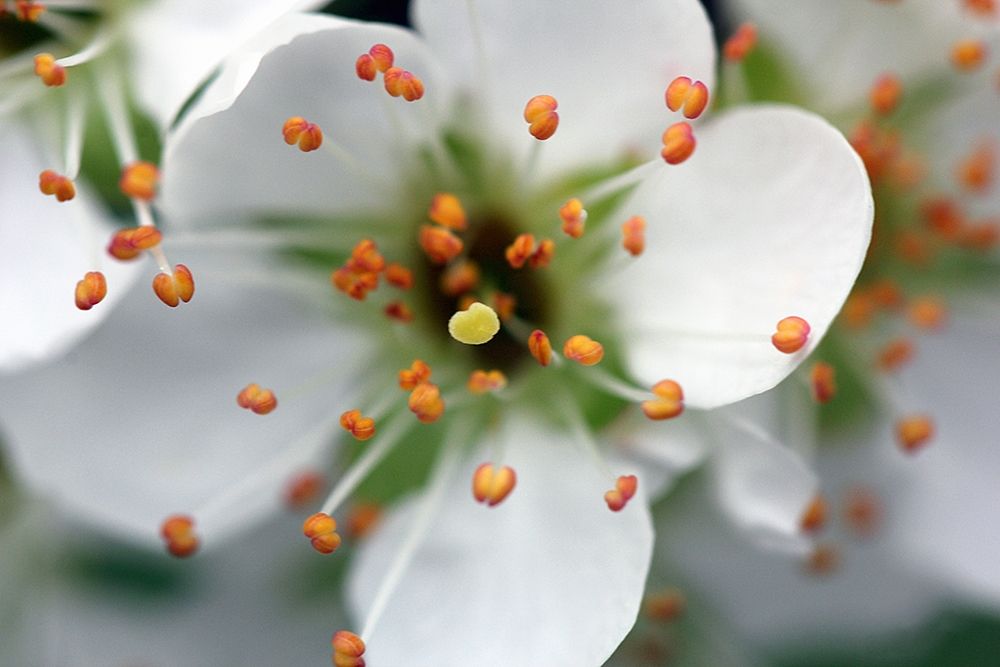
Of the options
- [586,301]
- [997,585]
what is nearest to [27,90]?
[586,301]

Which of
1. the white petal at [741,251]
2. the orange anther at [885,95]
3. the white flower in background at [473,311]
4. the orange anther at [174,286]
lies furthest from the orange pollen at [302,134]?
the orange anther at [885,95]

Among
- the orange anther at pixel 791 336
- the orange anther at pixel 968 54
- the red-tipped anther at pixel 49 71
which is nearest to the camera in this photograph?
the orange anther at pixel 791 336

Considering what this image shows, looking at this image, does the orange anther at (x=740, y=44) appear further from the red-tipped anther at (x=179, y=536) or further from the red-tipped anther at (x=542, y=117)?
the red-tipped anther at (x=179, y=536)

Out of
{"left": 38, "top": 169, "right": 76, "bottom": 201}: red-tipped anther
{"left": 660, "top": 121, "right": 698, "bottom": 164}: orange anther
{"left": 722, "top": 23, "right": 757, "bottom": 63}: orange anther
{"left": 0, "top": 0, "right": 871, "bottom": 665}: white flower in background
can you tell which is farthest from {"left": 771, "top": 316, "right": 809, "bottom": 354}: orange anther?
{"left": 38, "top": 169, "right": 76, "bottom": 201}: red-tipped anther

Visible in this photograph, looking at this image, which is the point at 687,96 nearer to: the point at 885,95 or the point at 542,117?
the point at 542,117

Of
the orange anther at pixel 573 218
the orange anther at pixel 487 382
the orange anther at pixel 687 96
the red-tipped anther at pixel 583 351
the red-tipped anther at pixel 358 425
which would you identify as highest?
the orange anther at pixel 687 96

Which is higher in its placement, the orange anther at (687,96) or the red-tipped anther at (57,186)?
the orange anther at (687,96)

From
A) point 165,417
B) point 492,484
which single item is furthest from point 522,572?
point 165,417
